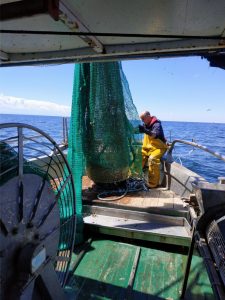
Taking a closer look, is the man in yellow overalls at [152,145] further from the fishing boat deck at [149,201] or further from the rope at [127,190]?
the fishing boat deck at [149,201]

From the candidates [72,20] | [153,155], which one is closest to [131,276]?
[153,155]

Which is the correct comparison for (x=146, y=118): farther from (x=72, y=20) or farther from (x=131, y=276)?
(x=72, y=20)

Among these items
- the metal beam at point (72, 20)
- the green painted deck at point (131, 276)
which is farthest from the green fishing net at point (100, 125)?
the metal beam at point (72, 20)

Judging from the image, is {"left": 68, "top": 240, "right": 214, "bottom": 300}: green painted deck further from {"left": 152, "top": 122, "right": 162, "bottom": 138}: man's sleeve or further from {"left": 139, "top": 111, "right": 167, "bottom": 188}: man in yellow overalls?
{"left": 152, "top": 122, "right": 162, "bottom": 138}: man's sleeve

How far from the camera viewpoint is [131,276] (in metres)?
3.30

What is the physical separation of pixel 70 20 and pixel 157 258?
10.9 ft

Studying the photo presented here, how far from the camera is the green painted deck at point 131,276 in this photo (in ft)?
9.86

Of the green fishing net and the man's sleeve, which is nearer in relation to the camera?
the green fishing net

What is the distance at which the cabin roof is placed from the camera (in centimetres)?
137

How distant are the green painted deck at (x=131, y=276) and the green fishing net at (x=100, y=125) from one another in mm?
846

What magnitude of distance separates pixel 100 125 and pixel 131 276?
248 cm

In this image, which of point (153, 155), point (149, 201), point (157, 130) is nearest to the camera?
point (149, 201)

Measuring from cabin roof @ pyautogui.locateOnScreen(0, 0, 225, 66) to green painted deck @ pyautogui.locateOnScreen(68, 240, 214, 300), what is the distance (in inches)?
103

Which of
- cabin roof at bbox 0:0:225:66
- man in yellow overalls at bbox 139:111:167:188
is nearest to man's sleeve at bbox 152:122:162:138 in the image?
man in yellow overalls at bbox 139:111:167:188
